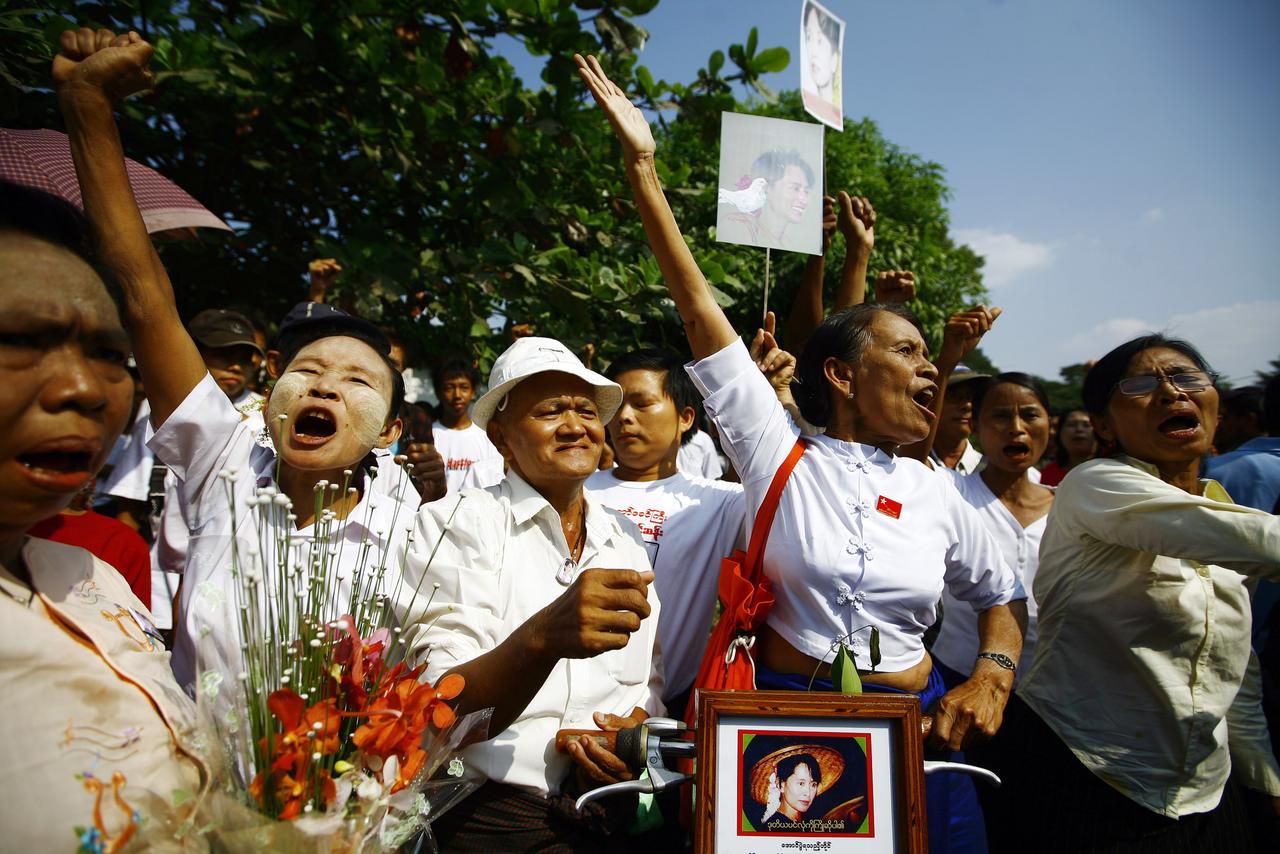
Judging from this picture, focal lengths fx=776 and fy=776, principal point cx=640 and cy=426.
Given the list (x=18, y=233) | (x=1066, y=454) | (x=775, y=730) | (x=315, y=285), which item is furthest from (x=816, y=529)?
(x=1066, y=454)

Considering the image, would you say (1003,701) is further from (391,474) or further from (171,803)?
(391,474)

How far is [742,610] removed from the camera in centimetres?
213

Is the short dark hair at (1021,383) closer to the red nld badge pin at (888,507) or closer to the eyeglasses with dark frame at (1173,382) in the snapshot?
the eyeglasses with dark frame at (1173,382)

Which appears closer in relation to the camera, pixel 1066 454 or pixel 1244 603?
pixel 1244 603

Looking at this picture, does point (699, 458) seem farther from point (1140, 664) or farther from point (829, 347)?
point (1140, 664)

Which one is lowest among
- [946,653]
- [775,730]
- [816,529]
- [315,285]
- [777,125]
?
[946,653]

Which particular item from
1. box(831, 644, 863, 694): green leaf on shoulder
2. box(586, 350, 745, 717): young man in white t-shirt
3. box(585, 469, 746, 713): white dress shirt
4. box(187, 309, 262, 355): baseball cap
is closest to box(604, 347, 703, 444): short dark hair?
box(586, 350, 745, 717): young man in white t-shirt

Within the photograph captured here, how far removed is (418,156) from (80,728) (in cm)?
494

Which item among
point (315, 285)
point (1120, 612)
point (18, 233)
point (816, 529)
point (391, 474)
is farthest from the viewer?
point (315, 285)

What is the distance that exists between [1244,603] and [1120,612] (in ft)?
1.54

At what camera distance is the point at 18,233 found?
109 centimetres

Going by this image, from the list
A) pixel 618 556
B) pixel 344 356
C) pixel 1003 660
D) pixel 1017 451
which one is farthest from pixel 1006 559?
pixel 344 356

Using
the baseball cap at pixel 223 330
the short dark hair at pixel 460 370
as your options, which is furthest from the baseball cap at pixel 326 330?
the short dark hair at pixel 460 370

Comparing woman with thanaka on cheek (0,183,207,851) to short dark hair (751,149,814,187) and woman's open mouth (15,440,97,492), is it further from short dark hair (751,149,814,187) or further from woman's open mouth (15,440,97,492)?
short dark hair (751,149,814,187)
